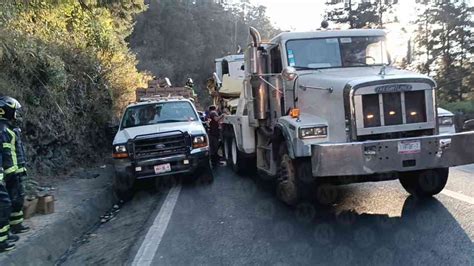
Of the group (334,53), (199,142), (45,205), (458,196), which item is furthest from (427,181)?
(45,205)

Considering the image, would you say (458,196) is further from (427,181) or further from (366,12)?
(366,12)

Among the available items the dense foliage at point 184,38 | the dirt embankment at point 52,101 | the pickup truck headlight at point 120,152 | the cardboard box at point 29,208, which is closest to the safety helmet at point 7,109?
the cardboard box at point 29,208

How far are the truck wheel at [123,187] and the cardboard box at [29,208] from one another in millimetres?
2491

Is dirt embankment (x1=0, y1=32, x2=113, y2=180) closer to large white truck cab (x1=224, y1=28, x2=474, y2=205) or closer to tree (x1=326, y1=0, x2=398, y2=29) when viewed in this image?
large white truck cab (x1=224, y1=28, x2=474, y2=205)

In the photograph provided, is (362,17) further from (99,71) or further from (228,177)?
(228,177)

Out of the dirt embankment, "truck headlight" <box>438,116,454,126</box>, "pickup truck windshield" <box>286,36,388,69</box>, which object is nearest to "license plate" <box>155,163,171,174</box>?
the dirt embankment

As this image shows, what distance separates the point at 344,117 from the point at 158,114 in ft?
18.2

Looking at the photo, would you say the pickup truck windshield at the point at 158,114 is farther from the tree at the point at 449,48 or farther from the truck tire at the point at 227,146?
the tree at the point at 449,48

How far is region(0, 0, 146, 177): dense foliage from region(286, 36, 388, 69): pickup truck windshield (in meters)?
5.19

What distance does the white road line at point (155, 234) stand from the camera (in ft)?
18.8

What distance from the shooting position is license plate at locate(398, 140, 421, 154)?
6.47 metres

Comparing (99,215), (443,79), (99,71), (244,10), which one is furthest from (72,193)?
(244,10)

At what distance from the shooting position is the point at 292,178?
727 centimetres

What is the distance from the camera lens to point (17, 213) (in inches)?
254
